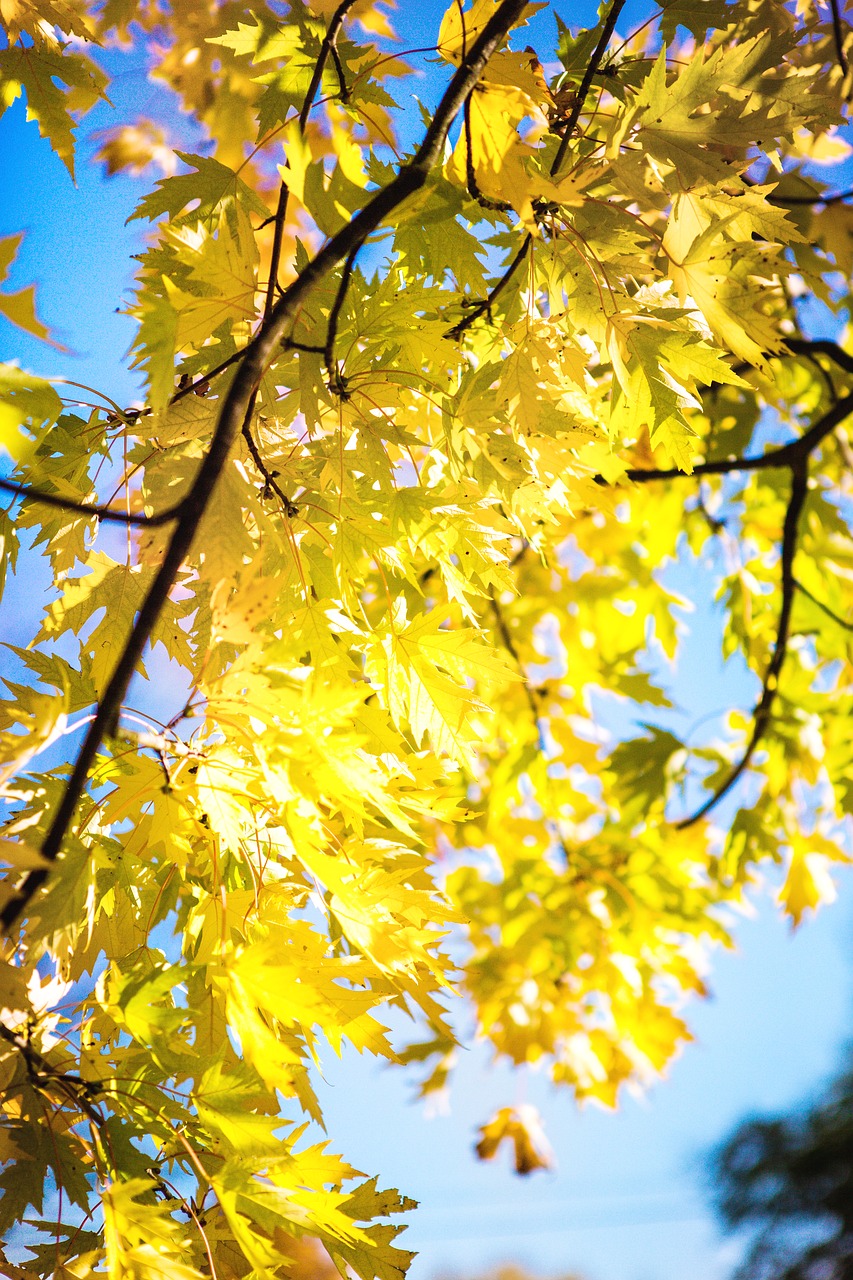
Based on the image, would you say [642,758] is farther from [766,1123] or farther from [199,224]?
[766,1123]

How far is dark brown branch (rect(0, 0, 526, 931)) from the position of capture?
355 mm

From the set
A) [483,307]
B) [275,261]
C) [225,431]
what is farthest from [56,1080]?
[483,307]

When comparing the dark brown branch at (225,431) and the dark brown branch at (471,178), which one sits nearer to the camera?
the dark brown branch at (225,431)

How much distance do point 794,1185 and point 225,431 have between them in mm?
3783

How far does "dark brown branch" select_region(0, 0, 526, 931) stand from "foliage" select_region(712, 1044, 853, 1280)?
3277mm

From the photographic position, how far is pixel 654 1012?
194 centimetres

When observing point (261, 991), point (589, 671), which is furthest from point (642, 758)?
point (261, 991)

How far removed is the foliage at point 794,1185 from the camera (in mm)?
2832

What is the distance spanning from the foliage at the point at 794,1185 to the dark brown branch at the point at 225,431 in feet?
10.8

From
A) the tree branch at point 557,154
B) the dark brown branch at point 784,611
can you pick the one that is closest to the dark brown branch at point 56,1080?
the tree branch at point 557,154

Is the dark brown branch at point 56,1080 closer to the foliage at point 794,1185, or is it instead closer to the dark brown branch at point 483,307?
the dark brown branch at point 483,307

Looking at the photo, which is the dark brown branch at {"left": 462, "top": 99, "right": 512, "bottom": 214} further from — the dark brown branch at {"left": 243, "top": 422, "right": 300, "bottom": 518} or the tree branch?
the dark brown branch at {"left": 243, "top": 422, "right": 300, "bottom": 518}

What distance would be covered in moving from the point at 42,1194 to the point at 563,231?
28.8 inches

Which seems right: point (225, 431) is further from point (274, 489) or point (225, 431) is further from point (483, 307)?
point (483, 307)
